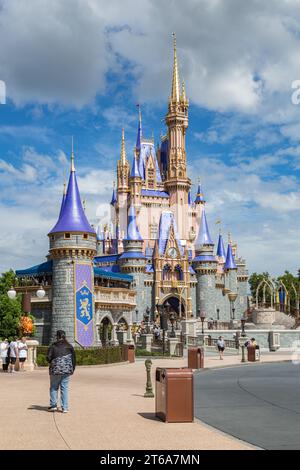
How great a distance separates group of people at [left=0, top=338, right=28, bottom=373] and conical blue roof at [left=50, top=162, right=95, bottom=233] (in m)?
20.1

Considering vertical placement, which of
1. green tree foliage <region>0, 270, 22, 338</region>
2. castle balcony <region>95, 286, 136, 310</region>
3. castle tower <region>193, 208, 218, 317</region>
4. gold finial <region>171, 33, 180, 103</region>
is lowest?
green tree foliage <region>0, 270, 22, 338</region>

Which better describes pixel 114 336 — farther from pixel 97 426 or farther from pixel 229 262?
pixel 97 426

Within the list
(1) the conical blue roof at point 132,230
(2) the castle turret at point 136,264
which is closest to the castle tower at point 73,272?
(2) the castle turret at point 136,264

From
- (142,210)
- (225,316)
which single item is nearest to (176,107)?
(142,210)

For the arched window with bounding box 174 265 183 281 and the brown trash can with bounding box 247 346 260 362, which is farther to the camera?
the arched window with bounding box 174 265 183 281

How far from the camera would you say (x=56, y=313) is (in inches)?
1789

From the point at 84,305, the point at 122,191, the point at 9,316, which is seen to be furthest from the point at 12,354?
the point at 122,191

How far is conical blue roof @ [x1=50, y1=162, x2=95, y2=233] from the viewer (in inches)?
1829

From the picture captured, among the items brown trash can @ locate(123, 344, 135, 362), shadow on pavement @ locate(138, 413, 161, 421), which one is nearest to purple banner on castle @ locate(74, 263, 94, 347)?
brown trash can @ locate(123, 344, 135, 362)

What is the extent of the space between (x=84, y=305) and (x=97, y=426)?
35280 mm

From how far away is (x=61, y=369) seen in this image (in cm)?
1277

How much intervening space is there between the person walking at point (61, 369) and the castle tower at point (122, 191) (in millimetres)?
73852

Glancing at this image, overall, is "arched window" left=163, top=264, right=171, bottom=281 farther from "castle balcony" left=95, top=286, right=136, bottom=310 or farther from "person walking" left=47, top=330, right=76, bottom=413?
"person walking" left=47, top=330, right=76, bottom=413

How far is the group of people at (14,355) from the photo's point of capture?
26.0 m
